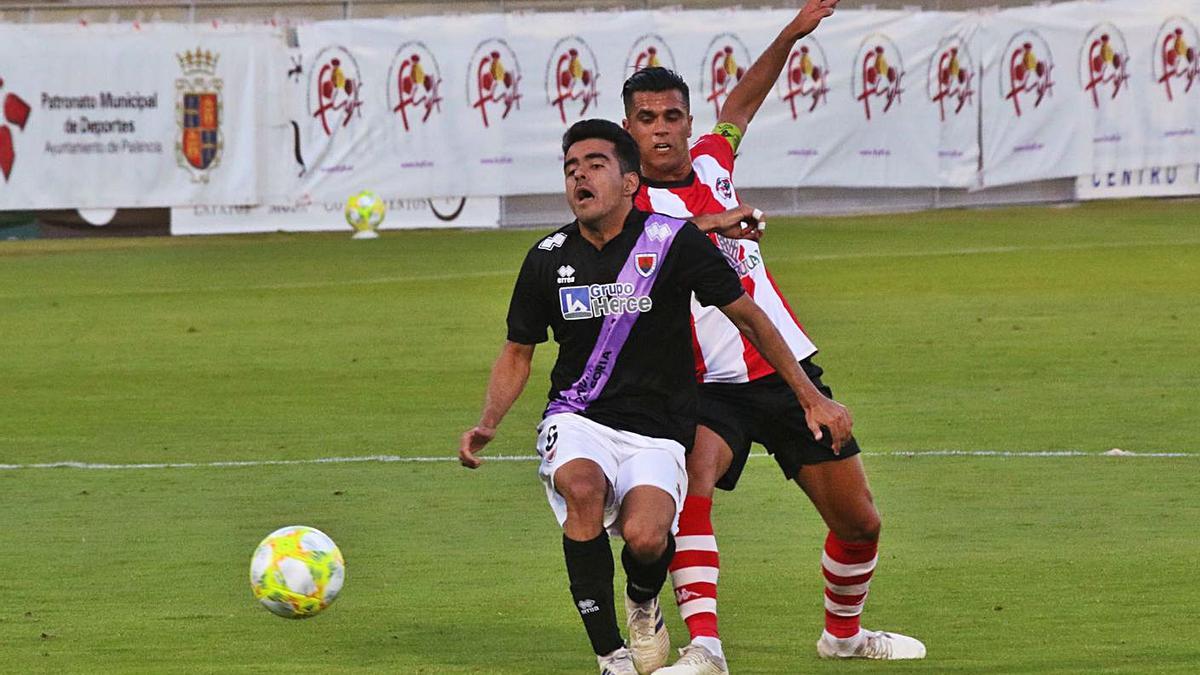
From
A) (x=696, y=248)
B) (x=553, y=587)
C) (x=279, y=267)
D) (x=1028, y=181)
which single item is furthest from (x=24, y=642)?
(x=1028, y=181)

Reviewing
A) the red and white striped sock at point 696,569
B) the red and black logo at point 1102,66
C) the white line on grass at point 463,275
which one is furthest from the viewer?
the red and black logo at point 1102,66

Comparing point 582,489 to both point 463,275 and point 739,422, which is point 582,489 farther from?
point 463,275

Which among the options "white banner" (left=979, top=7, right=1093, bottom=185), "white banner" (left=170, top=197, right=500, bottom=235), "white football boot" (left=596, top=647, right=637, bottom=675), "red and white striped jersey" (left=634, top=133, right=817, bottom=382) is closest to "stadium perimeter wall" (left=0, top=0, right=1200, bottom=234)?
"white banner" (left=170, top=197, right=500, bottom=235)

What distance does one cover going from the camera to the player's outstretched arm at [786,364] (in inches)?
251

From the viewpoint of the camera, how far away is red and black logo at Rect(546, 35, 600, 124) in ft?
96.9

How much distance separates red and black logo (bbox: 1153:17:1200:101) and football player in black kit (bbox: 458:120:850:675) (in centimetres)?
2583

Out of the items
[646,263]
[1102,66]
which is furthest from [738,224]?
[1102,66]

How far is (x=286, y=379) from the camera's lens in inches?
593

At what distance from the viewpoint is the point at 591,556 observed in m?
6.31

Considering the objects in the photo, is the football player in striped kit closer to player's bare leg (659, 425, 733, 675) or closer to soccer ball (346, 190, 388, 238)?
player's bare leg (659, 425, 733, 675)

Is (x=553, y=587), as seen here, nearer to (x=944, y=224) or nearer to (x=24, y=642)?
(x=24, y=642)

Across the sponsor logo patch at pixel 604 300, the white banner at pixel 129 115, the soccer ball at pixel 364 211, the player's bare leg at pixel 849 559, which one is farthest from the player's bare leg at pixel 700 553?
the white banner at pixel 129 115

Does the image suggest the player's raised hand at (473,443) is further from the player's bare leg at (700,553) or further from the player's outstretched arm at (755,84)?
the player's outstretched arm at (755,84)

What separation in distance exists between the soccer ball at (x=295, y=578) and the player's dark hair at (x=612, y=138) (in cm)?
171
